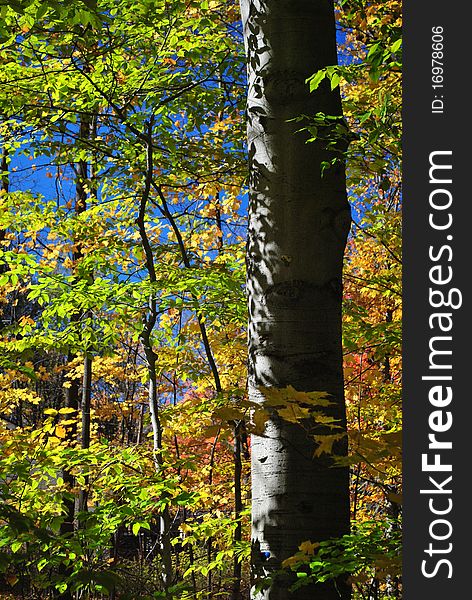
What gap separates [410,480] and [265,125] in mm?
1549

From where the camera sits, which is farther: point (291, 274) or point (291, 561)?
point (291, 274)

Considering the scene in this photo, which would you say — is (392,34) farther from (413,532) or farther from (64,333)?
(64,333)

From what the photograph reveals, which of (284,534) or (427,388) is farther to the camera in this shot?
(284,534)

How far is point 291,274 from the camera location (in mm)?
2611

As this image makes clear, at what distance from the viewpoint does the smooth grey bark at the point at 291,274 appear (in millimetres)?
2475

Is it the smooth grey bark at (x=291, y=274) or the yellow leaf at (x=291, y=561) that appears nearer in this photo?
the yellow leaf at (x=291, y=561)

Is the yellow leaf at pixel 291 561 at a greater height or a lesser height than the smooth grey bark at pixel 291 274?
lesser

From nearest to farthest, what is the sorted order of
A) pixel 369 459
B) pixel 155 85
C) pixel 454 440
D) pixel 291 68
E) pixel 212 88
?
pixel 454 440 < pixel 369 459 < pixel 291 68 < pixel 155 85 < pixel 212 88

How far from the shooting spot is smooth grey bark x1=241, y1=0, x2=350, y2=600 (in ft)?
8.12

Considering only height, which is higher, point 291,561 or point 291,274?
point 291,274

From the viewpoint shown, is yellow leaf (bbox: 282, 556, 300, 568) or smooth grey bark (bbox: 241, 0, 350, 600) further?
smooth grey bark (bbox: 241, 0, 350, 600)

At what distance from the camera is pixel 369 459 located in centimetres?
227

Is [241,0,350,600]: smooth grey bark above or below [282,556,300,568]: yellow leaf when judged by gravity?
above

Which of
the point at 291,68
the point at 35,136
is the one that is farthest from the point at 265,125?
the point at 35,136
